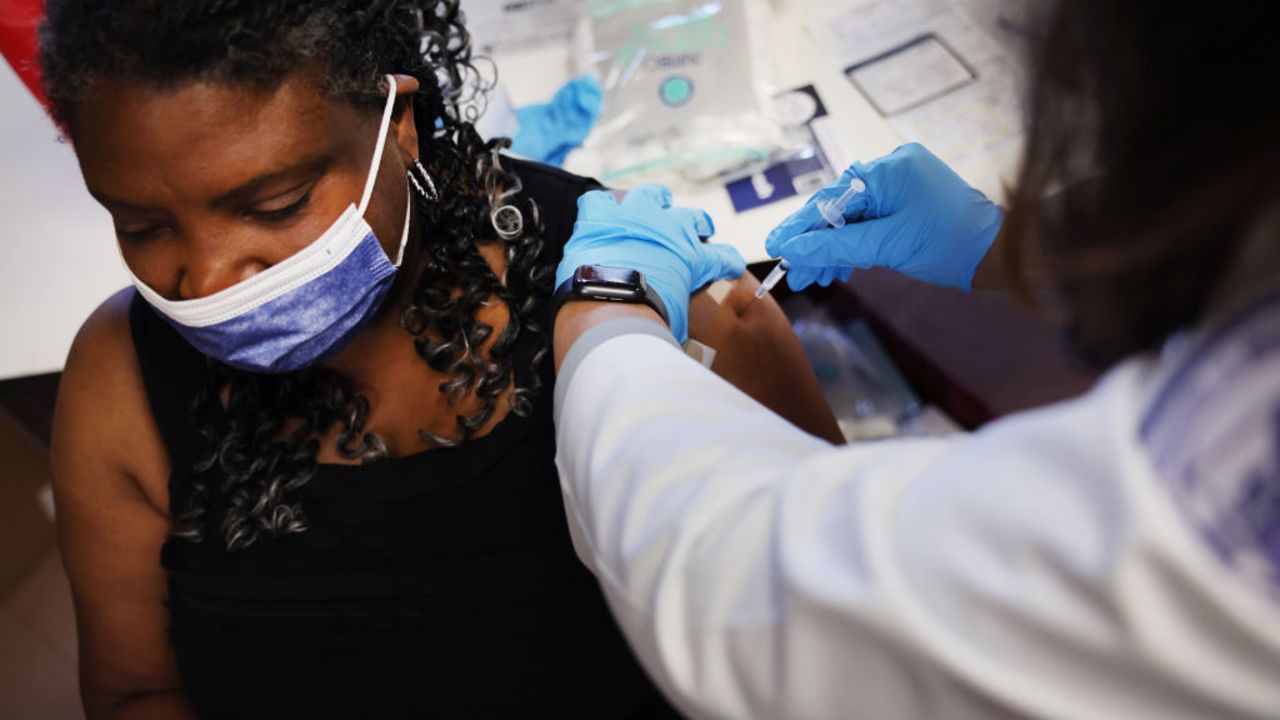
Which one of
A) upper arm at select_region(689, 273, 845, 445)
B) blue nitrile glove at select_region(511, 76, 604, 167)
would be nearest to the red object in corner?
blue nitrile glove at select_region(511, 76, 604, 167)

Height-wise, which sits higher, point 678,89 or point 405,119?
point 405,119

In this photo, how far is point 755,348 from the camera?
130 cm

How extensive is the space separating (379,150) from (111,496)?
669mm

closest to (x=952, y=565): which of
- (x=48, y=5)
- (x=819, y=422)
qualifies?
(x=819, y=422)

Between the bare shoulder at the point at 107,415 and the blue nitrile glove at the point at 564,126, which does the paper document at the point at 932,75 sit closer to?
the blue nitrile glove at the point at 564,126

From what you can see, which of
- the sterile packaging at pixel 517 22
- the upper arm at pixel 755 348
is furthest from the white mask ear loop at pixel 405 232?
the sterile packaging at pixel 517 22

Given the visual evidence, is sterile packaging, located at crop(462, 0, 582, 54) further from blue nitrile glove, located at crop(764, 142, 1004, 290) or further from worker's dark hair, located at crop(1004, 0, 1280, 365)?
worker's dark hair, located at crop(1004, 0, 1280, 365)

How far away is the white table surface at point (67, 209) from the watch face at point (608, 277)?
1.97 feet

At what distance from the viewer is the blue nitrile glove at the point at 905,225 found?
1135 millimetres

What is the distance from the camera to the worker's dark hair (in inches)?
17.6

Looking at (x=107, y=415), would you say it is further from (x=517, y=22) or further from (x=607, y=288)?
(x=517, y=22)

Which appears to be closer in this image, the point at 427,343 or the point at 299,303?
the point at 299,303

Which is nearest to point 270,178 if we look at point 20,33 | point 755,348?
point 755,348

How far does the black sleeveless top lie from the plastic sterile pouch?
49 cm
